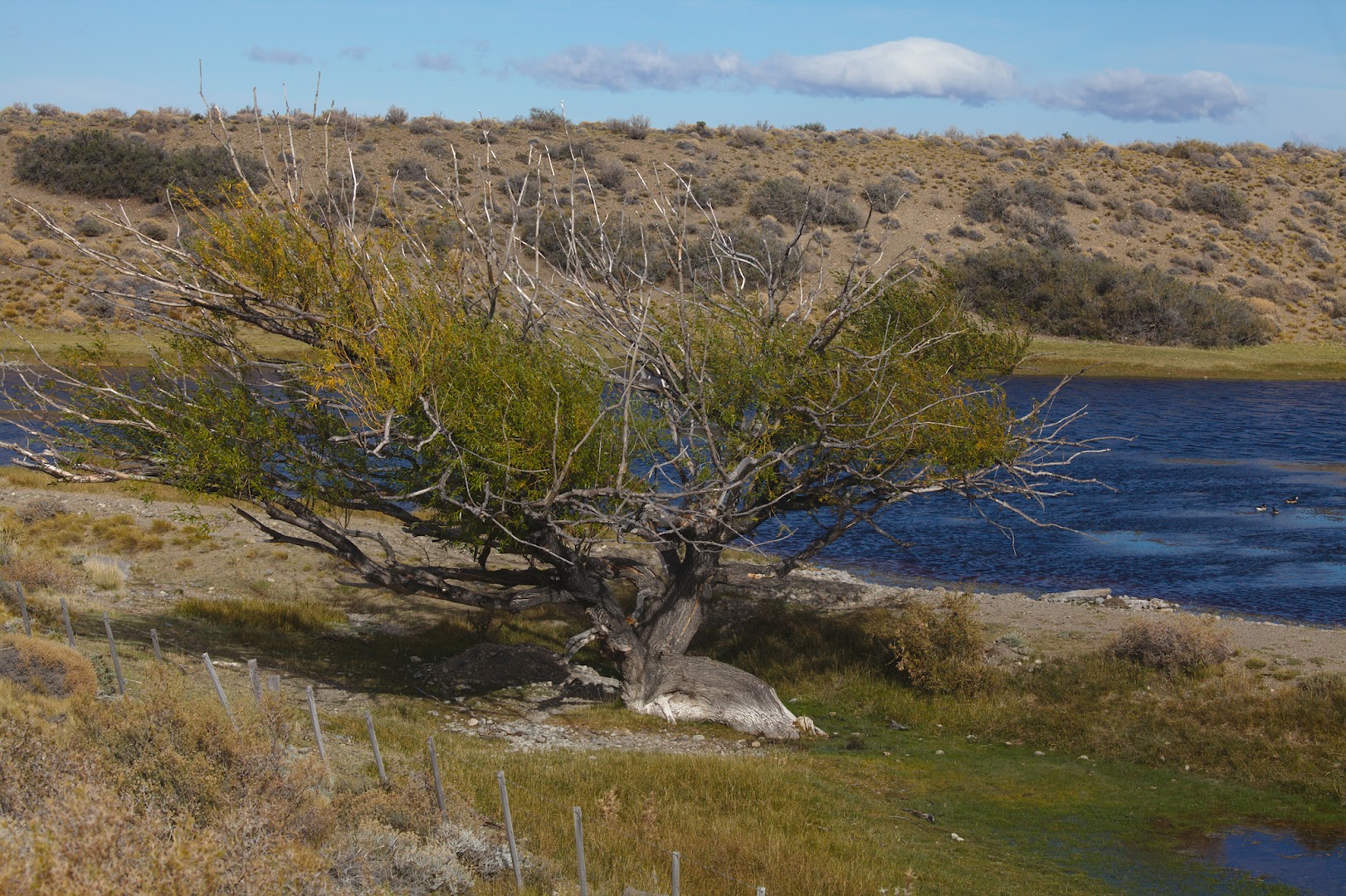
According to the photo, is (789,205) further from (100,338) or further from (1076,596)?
(1076,596)

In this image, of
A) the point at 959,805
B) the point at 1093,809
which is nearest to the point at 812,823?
the point at 959,805

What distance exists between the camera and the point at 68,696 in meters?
14.5

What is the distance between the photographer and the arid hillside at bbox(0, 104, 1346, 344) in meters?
72.8

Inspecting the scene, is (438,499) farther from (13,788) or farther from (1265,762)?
(1265,762)

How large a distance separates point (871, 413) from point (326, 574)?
15.6m

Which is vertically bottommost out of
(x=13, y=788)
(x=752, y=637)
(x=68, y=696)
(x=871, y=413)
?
(x=752, y=637)

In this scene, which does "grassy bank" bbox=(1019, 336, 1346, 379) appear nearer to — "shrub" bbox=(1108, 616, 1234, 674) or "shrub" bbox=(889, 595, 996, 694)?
"shrub" bbox=(1108, 616, 1234, 674)

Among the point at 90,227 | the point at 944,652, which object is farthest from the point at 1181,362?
the point at 90,227

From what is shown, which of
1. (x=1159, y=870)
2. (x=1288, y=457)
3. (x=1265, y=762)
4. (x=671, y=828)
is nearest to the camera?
(x=671, y=828)

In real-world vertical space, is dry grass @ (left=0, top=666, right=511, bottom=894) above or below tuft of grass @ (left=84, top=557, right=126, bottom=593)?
above

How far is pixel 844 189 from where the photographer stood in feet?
297

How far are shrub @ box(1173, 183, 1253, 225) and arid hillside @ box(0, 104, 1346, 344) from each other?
0.49 feet

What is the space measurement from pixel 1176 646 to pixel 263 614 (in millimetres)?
19144

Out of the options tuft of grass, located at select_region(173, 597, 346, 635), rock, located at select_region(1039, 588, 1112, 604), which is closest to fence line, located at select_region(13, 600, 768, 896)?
tuft of grass, located at select_region(173, 597, 346, 635)
